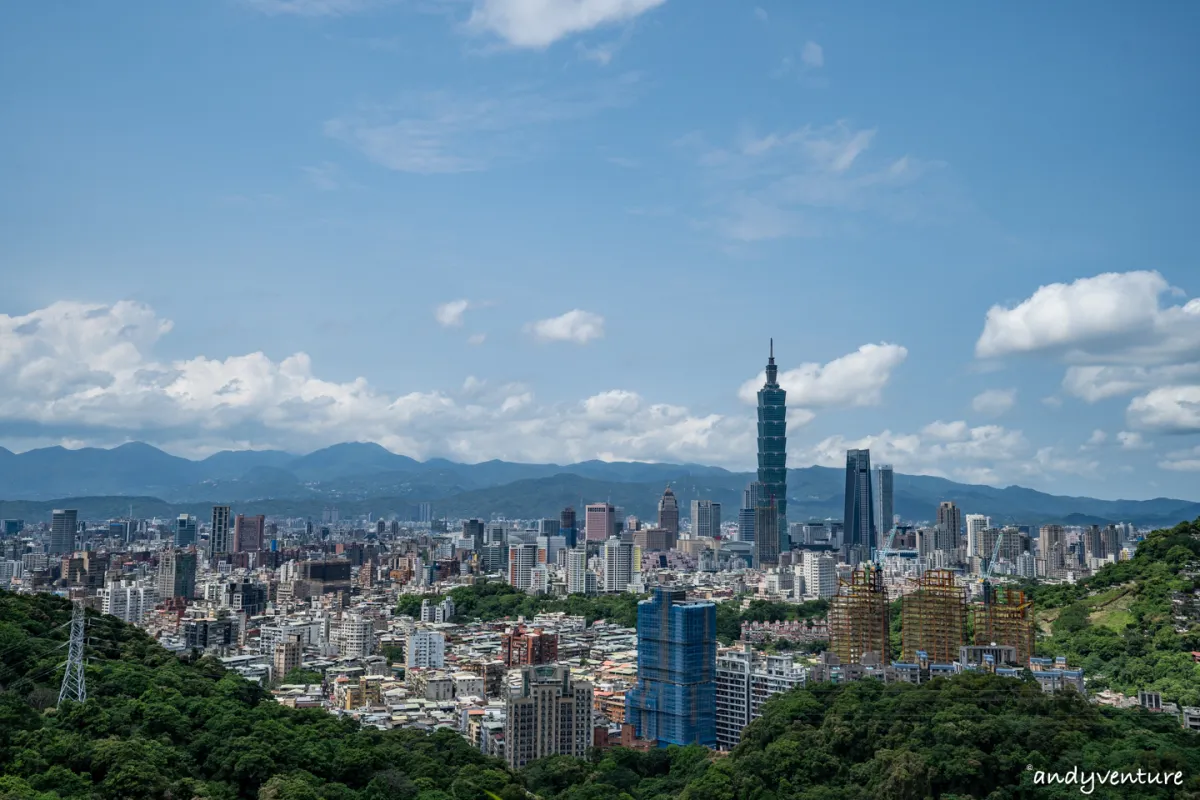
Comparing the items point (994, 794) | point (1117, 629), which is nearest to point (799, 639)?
point (1117, 629)

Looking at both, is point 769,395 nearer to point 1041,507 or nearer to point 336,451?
point 1041,507

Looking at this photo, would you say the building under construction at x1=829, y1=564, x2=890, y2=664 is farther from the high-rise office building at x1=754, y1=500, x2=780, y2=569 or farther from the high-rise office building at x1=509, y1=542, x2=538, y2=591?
the high-rise office building at x1=754, y1=500, x2=780, y2=569

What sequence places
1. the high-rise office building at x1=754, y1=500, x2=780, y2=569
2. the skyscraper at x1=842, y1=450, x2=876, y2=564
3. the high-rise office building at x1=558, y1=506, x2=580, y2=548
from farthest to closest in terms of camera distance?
the skyscraper at x1=842, y1=450, x2=876, y2=564 < the high-rise office building at x1=558, y1=506, x2=580, y2=548 < the high-rise office building at x1=754, y1=500, x2=780, y2=569

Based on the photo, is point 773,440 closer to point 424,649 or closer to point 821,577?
point 821,577

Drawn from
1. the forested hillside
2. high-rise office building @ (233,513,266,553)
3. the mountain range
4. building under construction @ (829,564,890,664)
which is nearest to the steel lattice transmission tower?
the forested hillside

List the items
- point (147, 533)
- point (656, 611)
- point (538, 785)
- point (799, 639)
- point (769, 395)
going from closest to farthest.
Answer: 1. point (538, 785)
2. point (656, 611)
3. point (799, 639)
4. point (769, 395)
5. point (147, 533)

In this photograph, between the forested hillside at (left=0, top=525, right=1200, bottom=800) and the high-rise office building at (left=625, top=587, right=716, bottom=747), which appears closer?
the forested hillside at (left=0, top=525, right=1200, bottom=800)
